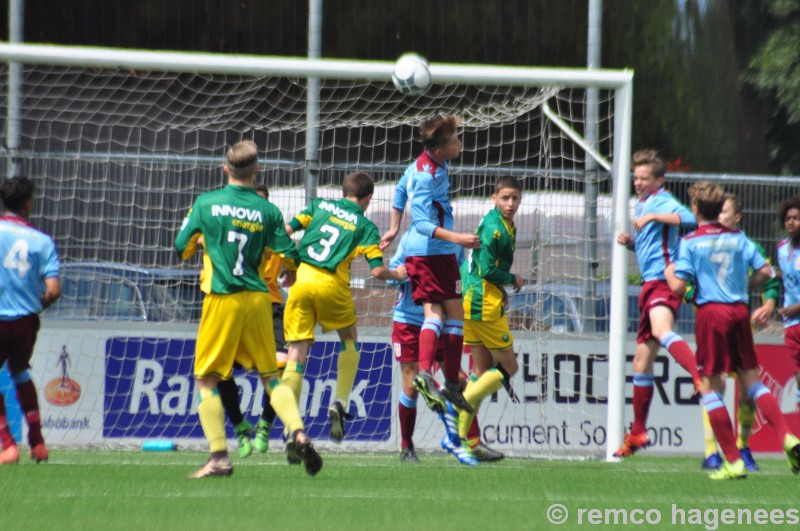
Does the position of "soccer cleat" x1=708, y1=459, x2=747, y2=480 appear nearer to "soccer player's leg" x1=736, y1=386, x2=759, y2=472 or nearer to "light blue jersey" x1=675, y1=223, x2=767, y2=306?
"light blue jersey" x1=675, y1=223, x2=767, y2=306

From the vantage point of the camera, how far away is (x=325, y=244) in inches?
336

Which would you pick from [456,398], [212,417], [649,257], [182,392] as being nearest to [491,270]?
[456,398]

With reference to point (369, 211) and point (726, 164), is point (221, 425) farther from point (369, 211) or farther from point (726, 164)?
point (726, 164)

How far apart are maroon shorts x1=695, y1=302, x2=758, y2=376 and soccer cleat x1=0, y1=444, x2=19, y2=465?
4426 millimetres

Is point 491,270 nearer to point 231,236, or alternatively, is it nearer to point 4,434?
point 231,236

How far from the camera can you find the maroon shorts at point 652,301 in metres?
8.51

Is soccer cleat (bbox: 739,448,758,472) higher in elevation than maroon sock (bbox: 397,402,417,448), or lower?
lower

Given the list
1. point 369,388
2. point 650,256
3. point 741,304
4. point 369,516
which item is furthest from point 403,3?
point 369,516

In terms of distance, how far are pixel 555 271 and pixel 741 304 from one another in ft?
10.3

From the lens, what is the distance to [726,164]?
2070cm

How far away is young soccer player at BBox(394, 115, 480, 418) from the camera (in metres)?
7.96

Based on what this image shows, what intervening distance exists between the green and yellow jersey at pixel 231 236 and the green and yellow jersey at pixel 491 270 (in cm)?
192

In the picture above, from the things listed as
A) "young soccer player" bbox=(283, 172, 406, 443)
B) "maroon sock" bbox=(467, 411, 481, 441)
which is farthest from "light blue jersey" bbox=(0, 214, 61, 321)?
"maroon sock" bbox=(467, 411, 481, 441)

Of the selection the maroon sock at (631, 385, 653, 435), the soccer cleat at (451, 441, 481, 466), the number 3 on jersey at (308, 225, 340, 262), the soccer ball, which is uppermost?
the soccer ball
